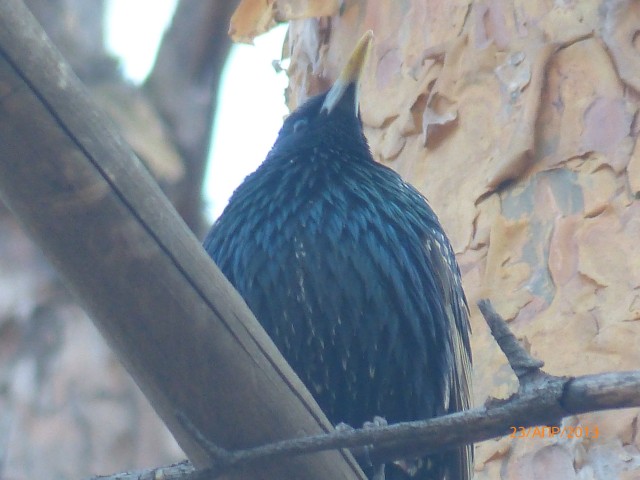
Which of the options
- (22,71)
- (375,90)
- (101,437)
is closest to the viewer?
(22,71)

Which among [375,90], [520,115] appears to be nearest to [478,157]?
[520,115]

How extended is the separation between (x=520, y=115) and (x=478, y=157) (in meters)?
0.21

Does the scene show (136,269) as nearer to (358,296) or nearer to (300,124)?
(358,296)

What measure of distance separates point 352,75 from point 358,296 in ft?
3.47

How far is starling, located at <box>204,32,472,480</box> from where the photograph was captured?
9.59 ft

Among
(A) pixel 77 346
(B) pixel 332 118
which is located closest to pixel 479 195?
(B) pixel 332 118

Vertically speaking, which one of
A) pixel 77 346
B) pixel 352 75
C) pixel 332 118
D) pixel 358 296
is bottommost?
pixel 358 296

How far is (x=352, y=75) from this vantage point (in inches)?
146

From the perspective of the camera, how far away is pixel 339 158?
11.0 ft

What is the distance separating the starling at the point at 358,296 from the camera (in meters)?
2.92

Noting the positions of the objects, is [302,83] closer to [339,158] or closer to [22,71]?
[339,158]

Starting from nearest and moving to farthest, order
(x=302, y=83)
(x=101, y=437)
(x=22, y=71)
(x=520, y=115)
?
(x=22, y=71) → (x=101, y=437) → (x=520, y=115) → (x=302, y=83)

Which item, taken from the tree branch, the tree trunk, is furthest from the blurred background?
the tree branch
